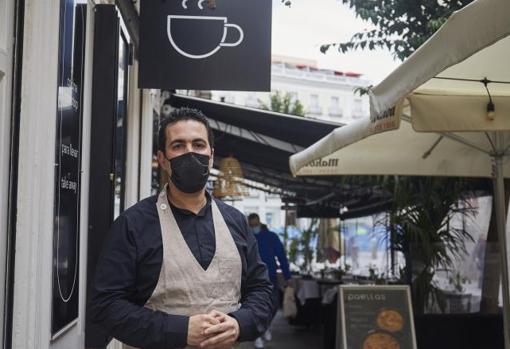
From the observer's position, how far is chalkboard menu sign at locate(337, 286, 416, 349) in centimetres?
602

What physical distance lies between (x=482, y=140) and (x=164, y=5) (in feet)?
10.8

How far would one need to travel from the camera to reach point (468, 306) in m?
7.96

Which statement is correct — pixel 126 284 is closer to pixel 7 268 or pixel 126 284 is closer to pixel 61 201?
pixel 7 268

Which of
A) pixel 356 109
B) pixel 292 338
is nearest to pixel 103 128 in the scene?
pixel 292 338

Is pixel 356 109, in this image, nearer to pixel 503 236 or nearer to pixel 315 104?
pixel 315 104

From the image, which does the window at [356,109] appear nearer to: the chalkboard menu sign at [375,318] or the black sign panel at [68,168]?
the chalkboard menu sign at [375,318]

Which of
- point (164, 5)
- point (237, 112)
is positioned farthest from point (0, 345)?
point (237, 112)

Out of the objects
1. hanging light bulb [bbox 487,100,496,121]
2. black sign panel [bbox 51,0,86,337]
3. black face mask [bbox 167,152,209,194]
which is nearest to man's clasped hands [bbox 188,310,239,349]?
black face mask [bbox 167,152,209,194]

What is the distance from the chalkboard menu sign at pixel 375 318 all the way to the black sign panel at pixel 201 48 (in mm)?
2681

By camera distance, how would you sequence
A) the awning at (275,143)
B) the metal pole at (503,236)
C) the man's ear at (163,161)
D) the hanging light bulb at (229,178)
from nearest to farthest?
1. the man's ear at (163,161)
2. the metal pole at (503,236)
3. the awning at (275,143)
4. the hanging light bulb at (229,178)

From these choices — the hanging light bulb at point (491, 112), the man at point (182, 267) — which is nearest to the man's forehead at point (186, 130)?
the man at point (182, 267)

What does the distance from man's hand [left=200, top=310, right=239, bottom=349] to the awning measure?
21.7 feet

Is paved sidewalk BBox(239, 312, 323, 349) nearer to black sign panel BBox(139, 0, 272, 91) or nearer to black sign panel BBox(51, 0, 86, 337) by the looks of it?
black sign panel BBox(139, 0, 272, 91)

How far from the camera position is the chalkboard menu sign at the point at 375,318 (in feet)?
19.8
